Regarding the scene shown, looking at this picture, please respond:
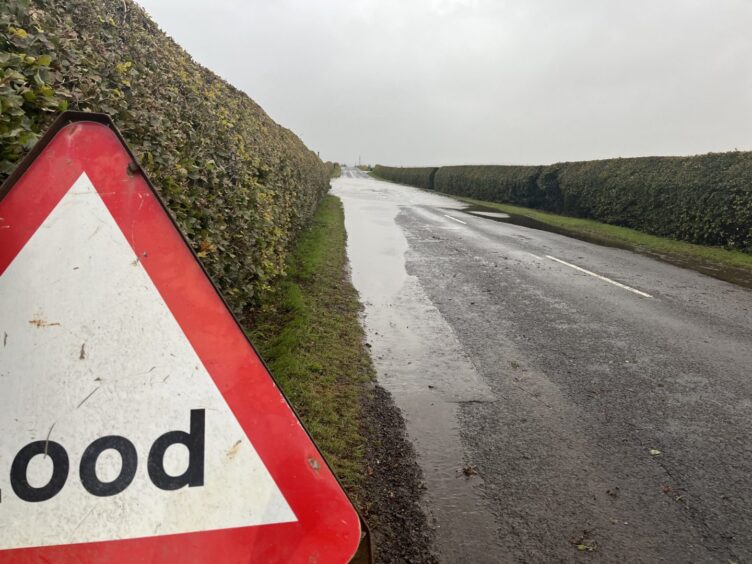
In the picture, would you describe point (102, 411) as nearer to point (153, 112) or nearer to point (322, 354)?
point (153, 112)

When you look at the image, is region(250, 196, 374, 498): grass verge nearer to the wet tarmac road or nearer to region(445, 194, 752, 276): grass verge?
the wet tarmac road

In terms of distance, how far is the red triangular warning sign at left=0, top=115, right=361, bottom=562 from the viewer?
1.02 meters

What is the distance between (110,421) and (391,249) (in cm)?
1066

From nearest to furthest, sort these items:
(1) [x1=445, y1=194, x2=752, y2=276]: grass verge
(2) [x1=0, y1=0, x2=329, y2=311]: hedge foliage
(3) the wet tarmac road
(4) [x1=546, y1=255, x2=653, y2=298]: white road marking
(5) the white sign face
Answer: (5) the white sign face < (2) [x1=0, y1=0, x2=329, y2=311]: hedge foliage < (3) the wet tarmac road < (4) [x1=546, y1=255, x2=653, y2=298]: white road marking < (1) [x1=445, y1=194, x2=752, y2=276]: grass verge

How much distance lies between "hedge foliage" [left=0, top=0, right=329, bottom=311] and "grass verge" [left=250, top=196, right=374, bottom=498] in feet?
1.66

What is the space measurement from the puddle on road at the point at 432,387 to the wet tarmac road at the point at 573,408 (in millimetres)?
15

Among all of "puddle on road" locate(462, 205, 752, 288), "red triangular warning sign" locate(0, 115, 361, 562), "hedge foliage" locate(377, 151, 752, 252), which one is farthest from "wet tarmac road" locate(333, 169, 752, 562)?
"hedge foliage" locate(377, 151, 752, 252)

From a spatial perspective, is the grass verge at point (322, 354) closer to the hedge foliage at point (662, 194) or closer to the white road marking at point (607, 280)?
the white road marking at point (607, 280)

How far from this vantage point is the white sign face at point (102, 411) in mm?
1015

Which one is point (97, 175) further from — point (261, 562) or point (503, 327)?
point (503, 327)

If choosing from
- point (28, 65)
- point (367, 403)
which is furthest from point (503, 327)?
point (28, 65)

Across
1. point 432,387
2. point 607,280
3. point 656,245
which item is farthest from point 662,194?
point 432,387

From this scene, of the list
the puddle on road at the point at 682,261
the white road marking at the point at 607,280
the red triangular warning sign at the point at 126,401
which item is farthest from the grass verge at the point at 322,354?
the puddle on road at the point at 682,261

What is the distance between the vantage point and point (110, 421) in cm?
106
